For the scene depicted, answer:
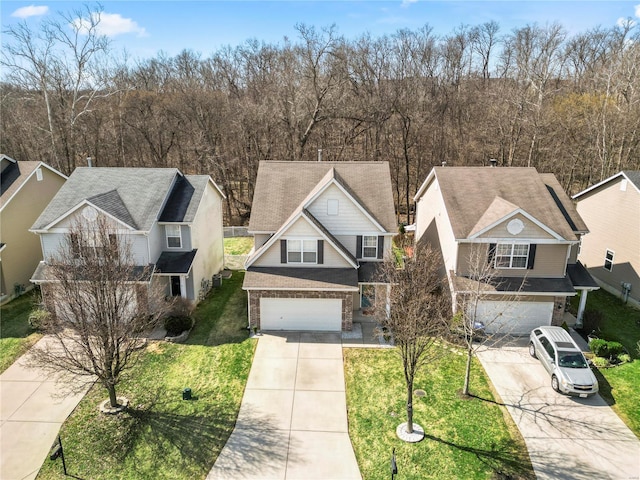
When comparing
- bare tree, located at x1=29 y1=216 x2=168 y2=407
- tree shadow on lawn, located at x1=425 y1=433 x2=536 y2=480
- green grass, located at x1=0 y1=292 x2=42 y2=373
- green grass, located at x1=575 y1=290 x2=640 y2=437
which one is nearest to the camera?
tree shadow on lawn, located at x1=425 y1=433 x2=536 y2=480

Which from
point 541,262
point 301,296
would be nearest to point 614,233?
point 541,262

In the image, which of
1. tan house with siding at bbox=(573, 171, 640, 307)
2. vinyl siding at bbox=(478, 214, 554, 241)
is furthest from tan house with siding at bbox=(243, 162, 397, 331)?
tan house with siding at bbox=(573, 171, 640, 307)

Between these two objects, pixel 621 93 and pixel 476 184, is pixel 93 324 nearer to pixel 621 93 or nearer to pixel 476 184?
pixel 476 184

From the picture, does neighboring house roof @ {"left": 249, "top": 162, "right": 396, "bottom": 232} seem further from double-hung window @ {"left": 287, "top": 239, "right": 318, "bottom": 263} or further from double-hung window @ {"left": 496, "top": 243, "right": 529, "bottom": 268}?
double-hung window @ {"left": 496, "top": 243, "right": 529, "bottom": 268}

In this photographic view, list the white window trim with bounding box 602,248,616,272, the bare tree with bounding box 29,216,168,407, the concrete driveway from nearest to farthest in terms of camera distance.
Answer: the concrete driveway → the bare tree with bounding box 29,216,168,407 → the white window trim with bounding box 602,248,616,272

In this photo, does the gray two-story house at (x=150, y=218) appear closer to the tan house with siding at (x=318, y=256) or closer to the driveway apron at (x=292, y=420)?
the tan house with siding at (x=318, y=256)

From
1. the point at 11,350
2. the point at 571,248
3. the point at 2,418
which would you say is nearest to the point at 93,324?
the point at 2,418
